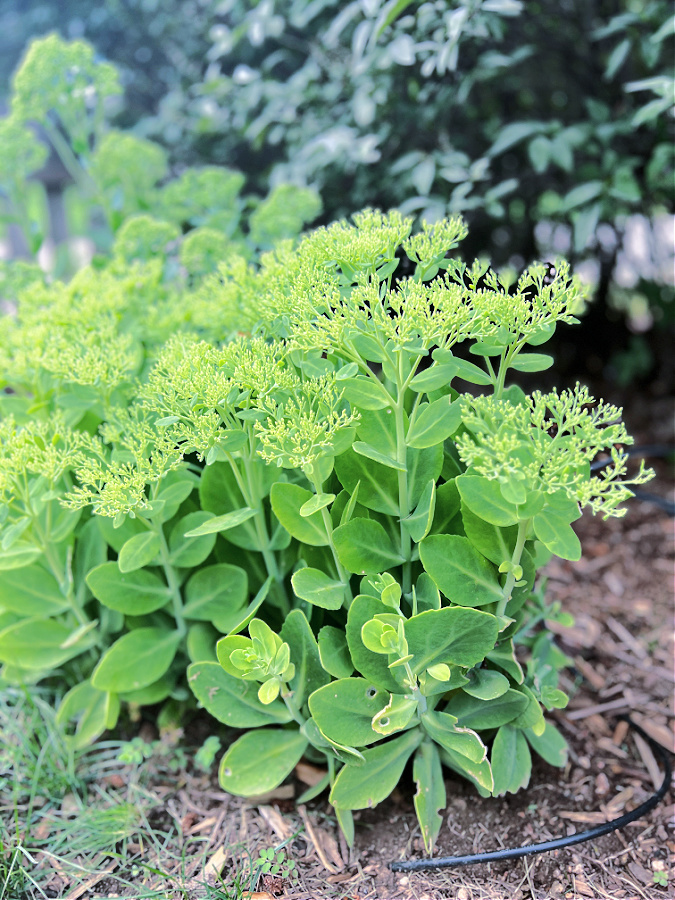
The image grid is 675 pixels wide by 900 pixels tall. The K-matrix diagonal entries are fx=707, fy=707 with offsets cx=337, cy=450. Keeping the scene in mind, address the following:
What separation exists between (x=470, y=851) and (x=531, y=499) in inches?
22.3

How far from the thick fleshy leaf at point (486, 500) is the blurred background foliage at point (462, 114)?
97 centimetres

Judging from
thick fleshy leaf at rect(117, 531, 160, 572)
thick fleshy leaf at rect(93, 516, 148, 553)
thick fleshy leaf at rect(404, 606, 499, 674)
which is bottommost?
thick fleshy leaf at rect(404, 606, 499, 674)

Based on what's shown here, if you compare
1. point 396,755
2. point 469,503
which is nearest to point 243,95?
point 469,503

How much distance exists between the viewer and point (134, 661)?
1.15m

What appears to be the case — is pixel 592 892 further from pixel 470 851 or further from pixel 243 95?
pixel 243 95

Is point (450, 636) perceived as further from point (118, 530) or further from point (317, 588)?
point (118, 530)

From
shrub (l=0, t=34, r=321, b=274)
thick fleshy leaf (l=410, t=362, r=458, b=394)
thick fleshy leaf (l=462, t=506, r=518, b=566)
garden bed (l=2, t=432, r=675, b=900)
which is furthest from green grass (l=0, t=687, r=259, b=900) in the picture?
shrub (l=0, t=34, r=321, b=274)

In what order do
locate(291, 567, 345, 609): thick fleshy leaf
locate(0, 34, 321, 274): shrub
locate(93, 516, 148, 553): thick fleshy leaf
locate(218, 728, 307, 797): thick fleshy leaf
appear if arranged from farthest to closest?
locate(0, 34, 321, 274): shrub → locate(93, 516, 148, 553): thick fleshy leaf → locate(218, 728, 307, 797): thick fleshy leaf → locate(291, 567, 345, 609): thick fleshy leaf

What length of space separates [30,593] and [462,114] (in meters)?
1.69

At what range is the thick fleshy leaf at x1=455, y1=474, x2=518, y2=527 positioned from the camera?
2.81 ft

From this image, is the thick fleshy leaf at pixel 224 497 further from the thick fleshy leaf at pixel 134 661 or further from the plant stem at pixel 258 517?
the thick fleshy leaf at pixel 134 661

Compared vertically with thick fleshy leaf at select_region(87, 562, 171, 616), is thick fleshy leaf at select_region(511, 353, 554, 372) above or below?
above

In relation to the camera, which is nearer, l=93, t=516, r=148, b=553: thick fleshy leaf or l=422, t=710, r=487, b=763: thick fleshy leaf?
l=422, t=710, r=487, b=763: thick fleshy leaf

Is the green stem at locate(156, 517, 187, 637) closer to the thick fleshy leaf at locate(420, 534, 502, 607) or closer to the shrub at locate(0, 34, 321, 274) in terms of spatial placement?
the thick fleshy leaf at locate(420, 534, 502, 607)
